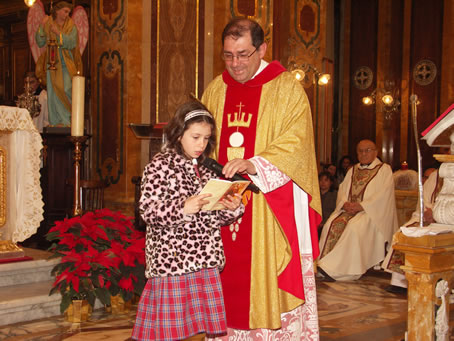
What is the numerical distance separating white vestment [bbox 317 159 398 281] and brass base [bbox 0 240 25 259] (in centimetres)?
339

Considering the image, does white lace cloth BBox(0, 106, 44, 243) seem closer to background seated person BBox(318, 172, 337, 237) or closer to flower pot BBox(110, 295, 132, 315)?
flower pot BBox(110, 295, 132, 315)

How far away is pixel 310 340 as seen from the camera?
10.0ft

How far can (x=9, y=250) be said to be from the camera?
484 cm

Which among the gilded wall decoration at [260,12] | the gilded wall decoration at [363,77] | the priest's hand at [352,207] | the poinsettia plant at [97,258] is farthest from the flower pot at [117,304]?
the gilded wall decoration at [363,77]

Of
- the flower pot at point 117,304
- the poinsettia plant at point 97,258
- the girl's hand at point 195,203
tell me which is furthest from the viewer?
the flower pot at point 117,304

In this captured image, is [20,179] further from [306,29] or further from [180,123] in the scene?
[306,29]

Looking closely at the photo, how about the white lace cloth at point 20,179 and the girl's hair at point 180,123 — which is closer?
the girl's hair at point 180,123

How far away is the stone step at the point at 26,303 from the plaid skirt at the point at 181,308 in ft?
6.19

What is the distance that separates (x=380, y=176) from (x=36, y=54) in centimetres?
514

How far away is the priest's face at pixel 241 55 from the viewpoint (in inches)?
114

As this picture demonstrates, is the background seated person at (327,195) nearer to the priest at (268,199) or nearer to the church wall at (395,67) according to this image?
the priest at (268,199)

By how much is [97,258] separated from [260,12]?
574 centimetres

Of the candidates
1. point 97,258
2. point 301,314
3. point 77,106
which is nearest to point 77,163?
point 77,106

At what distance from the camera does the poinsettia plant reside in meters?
4.29
